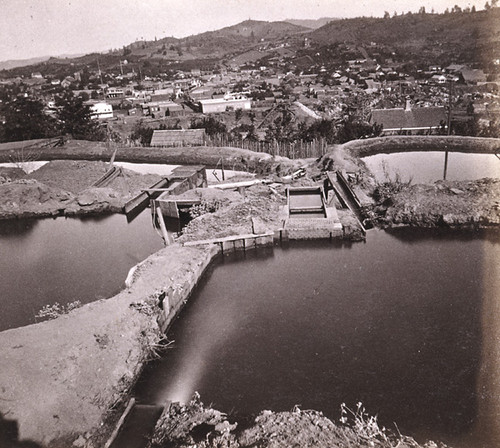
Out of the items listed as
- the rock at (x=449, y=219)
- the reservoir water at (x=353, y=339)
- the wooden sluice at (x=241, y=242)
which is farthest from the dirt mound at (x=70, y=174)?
the rock at (x=449, y=219)

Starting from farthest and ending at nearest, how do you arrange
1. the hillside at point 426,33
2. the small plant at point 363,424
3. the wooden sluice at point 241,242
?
the hillside at point 426,33 < the wooden sluice at point 241,242 < the small plant at point 363,424

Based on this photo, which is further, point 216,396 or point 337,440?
point 216,396

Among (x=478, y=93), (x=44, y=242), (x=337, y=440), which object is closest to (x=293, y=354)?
(x=337, y=440)

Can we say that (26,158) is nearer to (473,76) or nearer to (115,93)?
(115,93)

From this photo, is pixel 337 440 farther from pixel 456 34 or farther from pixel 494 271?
pixel 456 34

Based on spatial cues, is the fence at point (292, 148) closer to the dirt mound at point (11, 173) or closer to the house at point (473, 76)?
the dirt mound at point (11, 173)
